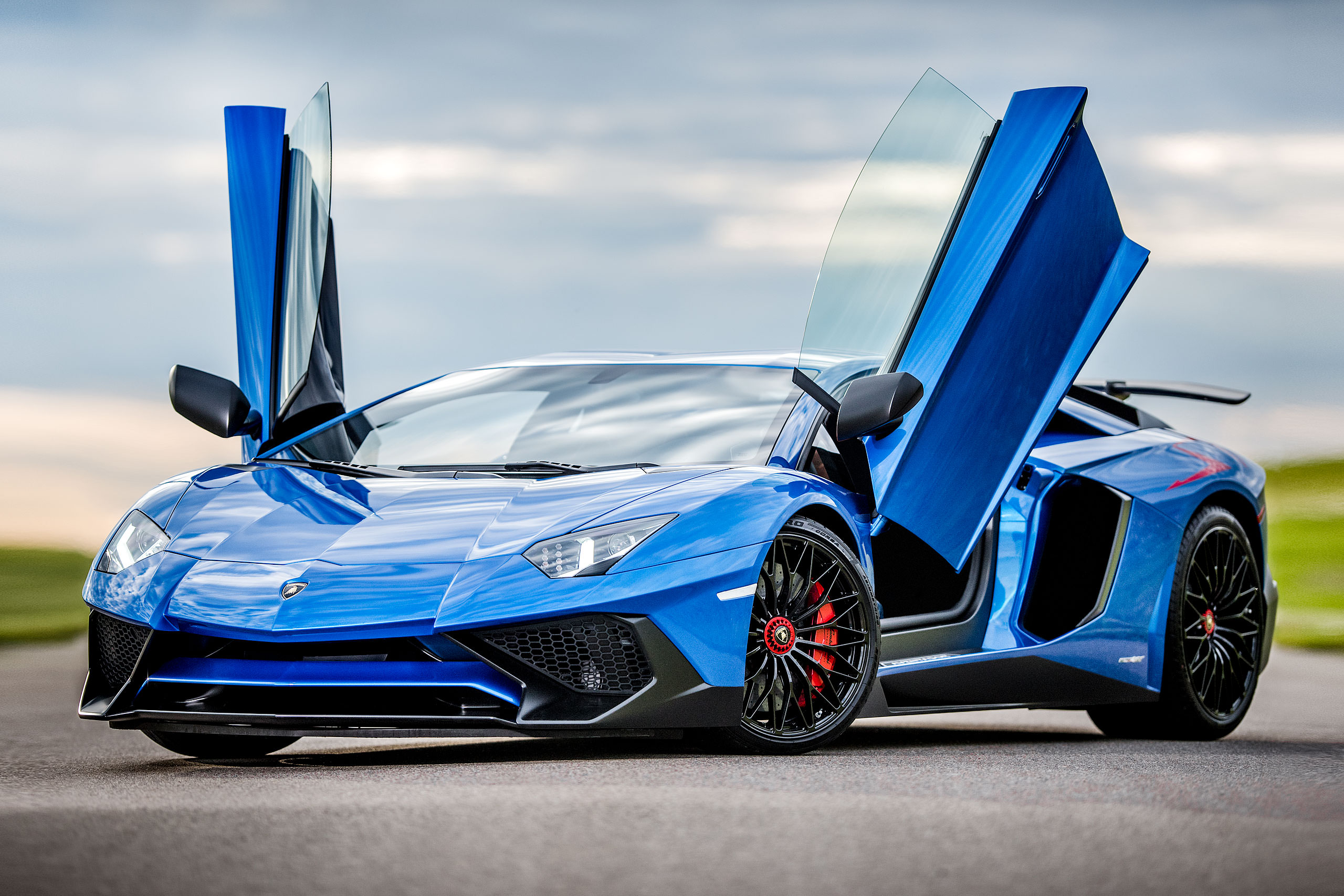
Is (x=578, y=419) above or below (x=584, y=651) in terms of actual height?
above

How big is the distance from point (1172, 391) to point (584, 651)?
13.0 ft

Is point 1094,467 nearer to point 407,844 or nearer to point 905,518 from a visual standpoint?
point 905,518

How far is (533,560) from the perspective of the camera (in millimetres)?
4453

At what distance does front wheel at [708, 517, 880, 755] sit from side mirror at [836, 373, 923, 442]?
0.33m

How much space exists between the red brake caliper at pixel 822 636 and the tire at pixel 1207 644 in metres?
1.96

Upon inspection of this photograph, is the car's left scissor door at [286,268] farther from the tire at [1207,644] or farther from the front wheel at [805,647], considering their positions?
the tire at [1207,644]

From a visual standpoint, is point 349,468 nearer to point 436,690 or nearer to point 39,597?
point 436,690

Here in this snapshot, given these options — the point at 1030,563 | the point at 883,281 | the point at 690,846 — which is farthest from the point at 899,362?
the point at 690,846

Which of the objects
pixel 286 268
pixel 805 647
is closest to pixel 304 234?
pixel 286 268

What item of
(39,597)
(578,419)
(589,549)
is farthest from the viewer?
(39,597)

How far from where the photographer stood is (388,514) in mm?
4863

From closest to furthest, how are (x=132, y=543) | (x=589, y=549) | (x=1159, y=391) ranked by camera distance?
(x=589, y=549) < (x=132, y=543) < (x=1159, y=391)

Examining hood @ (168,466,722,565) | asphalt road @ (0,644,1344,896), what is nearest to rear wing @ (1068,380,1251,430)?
asphalt road @ (0,644,1344,896)

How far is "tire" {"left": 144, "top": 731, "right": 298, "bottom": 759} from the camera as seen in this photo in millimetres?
5305
